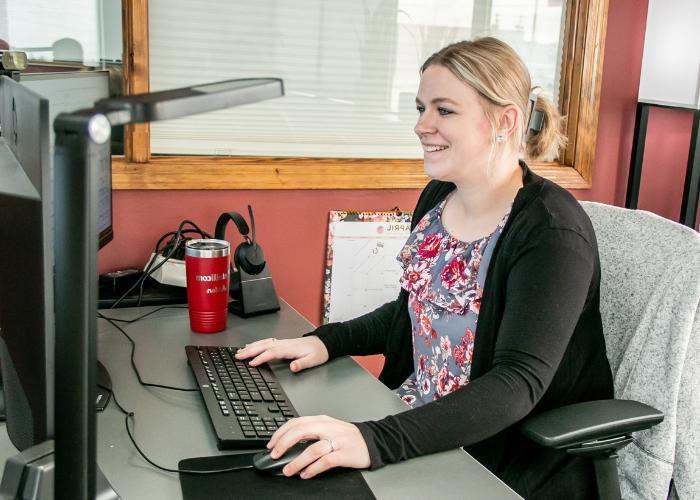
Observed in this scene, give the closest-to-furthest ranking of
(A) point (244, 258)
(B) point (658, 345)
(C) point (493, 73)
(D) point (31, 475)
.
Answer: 1. (D) point (31, 475)
2. (B) point (658, 345)
3. (C) point (493, 73)
4. (A) point (244, 258)

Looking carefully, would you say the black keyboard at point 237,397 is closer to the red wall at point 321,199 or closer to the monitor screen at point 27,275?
the monitor screen at point 27,275

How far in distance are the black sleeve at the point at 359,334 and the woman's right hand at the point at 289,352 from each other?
0.11 feet

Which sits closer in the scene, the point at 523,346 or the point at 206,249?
the point at 523,346

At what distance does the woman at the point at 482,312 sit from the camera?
42.5 inches

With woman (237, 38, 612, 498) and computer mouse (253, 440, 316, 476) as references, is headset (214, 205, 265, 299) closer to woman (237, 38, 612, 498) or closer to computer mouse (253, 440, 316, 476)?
woman (237, 38, 612, 498)

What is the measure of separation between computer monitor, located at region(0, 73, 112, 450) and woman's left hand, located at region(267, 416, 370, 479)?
30cm

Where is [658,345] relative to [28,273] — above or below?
below

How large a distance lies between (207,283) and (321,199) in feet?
2.00

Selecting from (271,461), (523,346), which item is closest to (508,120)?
(523,346)

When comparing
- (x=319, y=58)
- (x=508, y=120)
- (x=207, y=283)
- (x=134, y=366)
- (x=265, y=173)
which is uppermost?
(x=319, y=58)

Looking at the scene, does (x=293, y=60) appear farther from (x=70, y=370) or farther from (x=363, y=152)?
(x=70, y=370)

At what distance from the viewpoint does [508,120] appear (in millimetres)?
1428

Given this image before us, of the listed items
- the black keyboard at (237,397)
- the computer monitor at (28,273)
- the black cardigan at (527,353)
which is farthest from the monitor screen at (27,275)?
the black cardigan at (527,353)

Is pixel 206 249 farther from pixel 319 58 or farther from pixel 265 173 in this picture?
pixel 319 58
